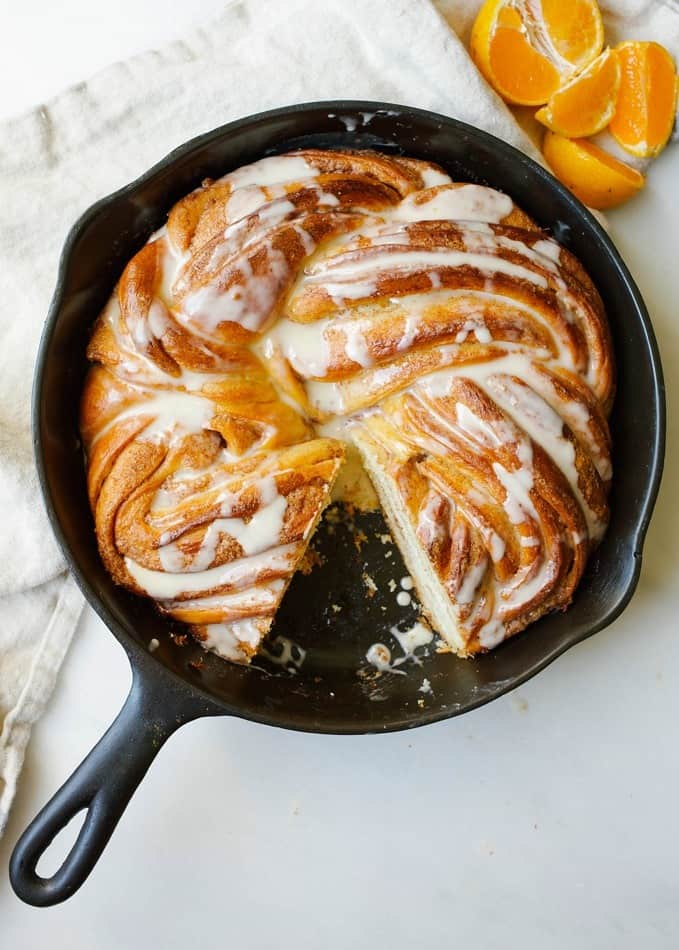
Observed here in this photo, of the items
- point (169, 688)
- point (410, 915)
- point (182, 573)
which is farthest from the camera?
point (410, 915)

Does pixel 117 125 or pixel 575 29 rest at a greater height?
pixel 575 29

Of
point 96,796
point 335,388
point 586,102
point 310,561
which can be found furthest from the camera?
point 310,561

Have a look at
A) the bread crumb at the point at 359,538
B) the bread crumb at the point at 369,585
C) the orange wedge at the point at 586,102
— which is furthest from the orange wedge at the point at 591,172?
the bread crumb at the point at 369,585

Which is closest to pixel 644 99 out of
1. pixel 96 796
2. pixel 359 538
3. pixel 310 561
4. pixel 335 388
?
pixel 335 388

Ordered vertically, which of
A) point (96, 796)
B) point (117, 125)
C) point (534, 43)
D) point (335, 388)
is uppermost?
point (534, 43)

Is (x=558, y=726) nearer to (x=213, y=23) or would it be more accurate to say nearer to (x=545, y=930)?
(x=545, y=930)

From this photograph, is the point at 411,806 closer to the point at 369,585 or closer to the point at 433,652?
the point at 433,652

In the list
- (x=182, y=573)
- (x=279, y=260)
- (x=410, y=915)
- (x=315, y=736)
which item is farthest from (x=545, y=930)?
(x=279, y=260)
